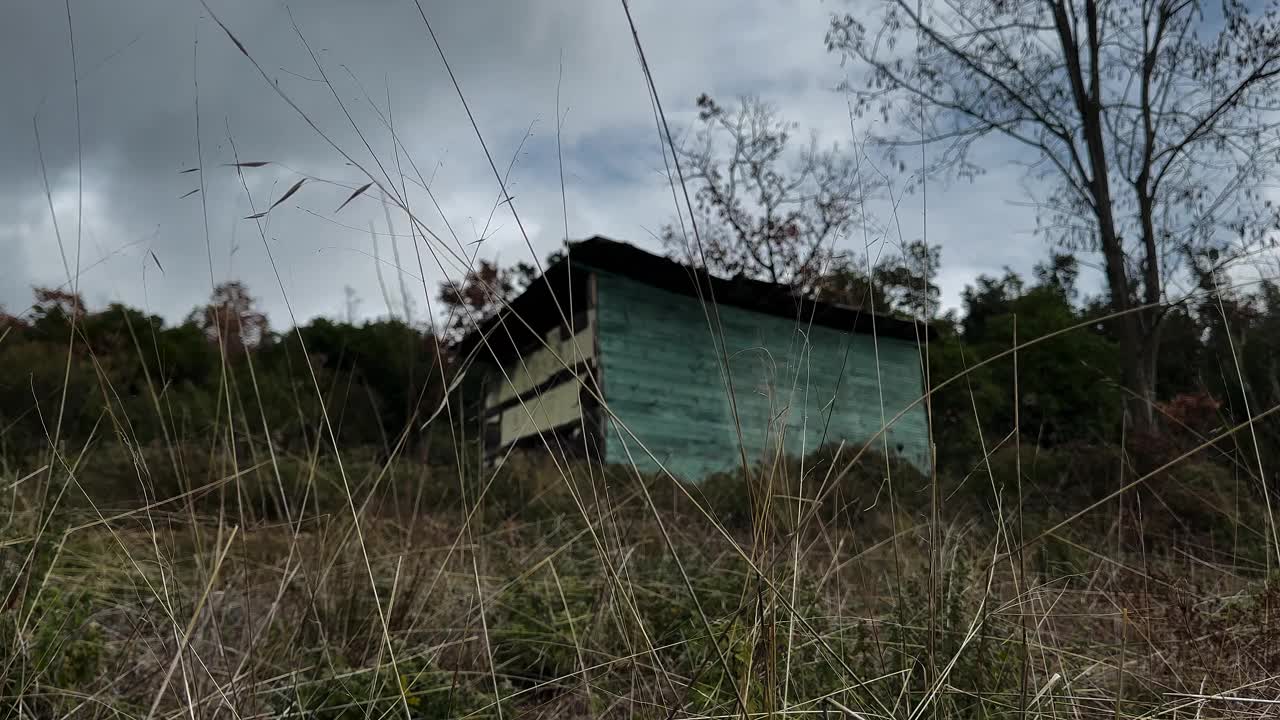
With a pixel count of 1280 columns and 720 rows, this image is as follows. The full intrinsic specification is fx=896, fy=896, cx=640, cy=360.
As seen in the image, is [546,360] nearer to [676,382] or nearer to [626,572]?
[676,382]

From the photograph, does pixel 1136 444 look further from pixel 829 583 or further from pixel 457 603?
pixel 457 603

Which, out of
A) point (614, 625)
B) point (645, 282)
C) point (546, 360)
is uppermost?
point (645, 282)

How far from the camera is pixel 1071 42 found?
10.7 meters

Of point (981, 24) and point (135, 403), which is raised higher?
point (981, 24)

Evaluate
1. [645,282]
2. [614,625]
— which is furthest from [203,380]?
[614,625]

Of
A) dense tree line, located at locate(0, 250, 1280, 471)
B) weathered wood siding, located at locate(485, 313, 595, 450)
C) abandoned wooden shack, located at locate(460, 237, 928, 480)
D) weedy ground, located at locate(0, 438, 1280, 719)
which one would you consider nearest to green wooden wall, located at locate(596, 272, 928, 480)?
abandoned wooden shack, located at locate(460, 237, 928, 480)

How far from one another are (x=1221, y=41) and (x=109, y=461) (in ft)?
38.9

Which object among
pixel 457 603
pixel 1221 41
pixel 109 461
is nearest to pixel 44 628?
pixel 457 603

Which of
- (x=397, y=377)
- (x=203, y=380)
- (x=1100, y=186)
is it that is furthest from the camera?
(x=397, y=377)

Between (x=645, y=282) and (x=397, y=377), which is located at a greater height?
→ (x=645, y=282)

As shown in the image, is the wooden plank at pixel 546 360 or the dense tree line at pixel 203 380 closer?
the dense tree line at pixel 203 380

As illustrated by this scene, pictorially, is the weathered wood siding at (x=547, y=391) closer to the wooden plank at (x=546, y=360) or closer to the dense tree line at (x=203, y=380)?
the wooden plank at (x=546, y=360)

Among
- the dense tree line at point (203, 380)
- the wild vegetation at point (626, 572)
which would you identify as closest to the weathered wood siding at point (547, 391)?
the dense tree line at point (203, 380)

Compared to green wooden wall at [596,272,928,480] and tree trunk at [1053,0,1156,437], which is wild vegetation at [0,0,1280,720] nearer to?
tree trunk at [1053,0,1156,437]
